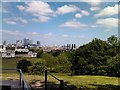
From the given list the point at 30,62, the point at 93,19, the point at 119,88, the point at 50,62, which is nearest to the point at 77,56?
the point at 50,62

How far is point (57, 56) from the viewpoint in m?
9.81

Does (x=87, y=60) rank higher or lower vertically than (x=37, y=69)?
higher

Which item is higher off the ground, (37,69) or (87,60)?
(87,60)

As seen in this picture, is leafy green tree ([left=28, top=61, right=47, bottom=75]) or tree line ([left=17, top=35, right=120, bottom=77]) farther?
tree line ([left=17, top=35, right=120, bottom=77])

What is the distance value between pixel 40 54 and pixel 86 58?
7.04ft

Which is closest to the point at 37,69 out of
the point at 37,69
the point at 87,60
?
the point at 37,69

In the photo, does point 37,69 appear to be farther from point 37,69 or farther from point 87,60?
point 87,60

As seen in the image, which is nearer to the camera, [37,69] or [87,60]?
[37,69]

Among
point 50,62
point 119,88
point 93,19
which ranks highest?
point 93,19

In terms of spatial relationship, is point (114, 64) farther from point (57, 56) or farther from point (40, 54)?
point (40, 54)

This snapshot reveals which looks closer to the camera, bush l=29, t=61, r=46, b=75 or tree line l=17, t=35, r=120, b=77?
bush l=29, t=61, r=46, b=75

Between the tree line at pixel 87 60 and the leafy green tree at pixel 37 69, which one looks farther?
the tree line at pixel 87 60

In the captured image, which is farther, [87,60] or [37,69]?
[87,60]

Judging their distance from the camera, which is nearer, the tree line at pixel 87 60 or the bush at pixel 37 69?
the bush at pixel 37 69
